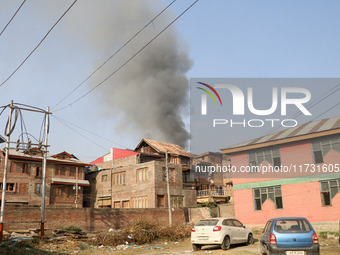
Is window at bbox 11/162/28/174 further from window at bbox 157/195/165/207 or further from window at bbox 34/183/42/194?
window at bbox 157/195/165/207

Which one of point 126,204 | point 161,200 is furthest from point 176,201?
point 126,204

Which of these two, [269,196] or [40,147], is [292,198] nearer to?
[269,196]

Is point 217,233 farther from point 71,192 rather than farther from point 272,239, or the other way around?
point 71,192

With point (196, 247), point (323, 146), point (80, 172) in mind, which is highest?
point (80, 172)

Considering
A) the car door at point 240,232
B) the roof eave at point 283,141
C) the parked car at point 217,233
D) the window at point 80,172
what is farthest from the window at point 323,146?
the window at point 80,172

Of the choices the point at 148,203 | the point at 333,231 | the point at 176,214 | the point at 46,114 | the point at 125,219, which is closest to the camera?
the point at 333,231

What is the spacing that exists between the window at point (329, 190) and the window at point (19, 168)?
3599cm

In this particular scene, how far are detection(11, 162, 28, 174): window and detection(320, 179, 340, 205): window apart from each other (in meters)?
36.0

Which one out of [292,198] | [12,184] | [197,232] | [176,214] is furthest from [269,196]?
[12,184]

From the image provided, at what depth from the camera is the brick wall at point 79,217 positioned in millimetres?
24547

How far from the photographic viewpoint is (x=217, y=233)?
596 inches

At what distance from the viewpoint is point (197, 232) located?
15.7 meters

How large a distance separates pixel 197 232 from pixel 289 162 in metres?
10.5

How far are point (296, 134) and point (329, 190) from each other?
14.2ft
